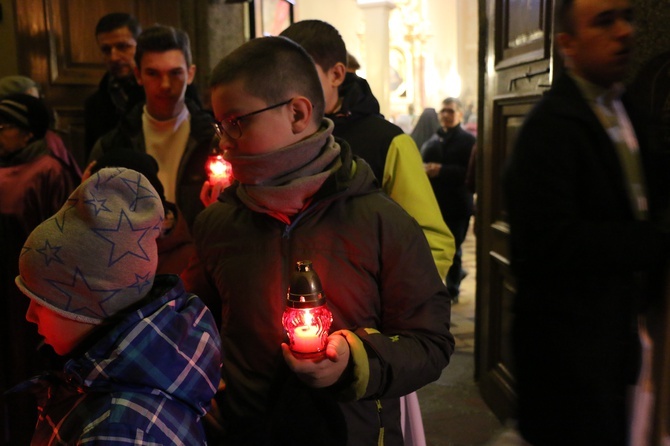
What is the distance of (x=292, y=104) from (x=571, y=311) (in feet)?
3.29

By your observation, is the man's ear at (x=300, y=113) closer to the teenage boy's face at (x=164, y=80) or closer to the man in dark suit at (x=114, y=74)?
the teenage boy's face at (x=164, y=80)

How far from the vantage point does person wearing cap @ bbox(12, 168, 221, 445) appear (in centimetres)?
125

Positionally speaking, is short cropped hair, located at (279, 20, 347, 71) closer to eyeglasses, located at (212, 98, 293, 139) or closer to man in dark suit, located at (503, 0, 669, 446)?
man in dark suit, located at (503, 0, 669, 446)

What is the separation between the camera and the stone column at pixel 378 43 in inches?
546

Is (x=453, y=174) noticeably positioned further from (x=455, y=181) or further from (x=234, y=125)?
(x=234, y=125)

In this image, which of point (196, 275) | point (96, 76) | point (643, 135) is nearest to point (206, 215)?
point (196, 275)

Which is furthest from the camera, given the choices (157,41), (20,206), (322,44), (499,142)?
(499,142)

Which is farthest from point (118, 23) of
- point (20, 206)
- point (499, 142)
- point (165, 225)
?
point (499, 142)

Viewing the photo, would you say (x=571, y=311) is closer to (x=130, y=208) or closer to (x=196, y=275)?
(x=196, y=275)

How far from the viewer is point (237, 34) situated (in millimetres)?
5270

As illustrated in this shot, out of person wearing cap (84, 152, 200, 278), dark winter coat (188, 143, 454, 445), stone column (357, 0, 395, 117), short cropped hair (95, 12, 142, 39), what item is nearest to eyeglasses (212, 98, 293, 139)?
dark winter coat (188, 143, 454, 445)

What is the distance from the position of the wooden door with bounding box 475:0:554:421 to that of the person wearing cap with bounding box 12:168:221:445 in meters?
2.35

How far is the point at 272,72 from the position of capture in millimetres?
1545

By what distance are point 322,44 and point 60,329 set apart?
139cm
